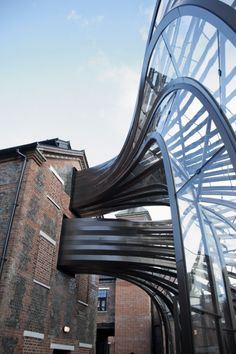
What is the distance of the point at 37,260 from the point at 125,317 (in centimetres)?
1487

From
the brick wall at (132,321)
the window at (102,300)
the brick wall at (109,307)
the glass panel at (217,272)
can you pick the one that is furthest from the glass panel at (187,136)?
the window at (102,300)

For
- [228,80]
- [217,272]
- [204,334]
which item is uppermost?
[228,80]

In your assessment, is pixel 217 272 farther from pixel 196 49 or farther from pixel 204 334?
pixel 196 49

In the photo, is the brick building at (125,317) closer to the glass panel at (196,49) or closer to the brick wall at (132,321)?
the brick wall at (132,321)

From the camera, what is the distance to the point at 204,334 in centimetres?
537

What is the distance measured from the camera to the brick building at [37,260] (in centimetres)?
940

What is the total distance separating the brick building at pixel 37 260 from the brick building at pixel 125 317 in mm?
8030

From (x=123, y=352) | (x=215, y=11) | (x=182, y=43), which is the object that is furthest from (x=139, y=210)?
(x=215, y=11)

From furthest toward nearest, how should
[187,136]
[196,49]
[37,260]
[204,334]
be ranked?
1. [37,260]
2. [187,136]
3. [196,49]
4. [204,334]

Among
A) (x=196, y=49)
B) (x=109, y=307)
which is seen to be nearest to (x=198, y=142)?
(x=196, y=49)

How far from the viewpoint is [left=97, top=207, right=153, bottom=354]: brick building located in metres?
22.2

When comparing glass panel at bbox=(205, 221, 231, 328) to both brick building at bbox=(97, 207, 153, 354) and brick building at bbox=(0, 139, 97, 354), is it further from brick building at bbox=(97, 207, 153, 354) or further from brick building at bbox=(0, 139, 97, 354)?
brick building at bbox=(97, 207, 153, 354)

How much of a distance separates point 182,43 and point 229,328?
6.00 metres

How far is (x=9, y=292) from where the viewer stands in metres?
9.13
